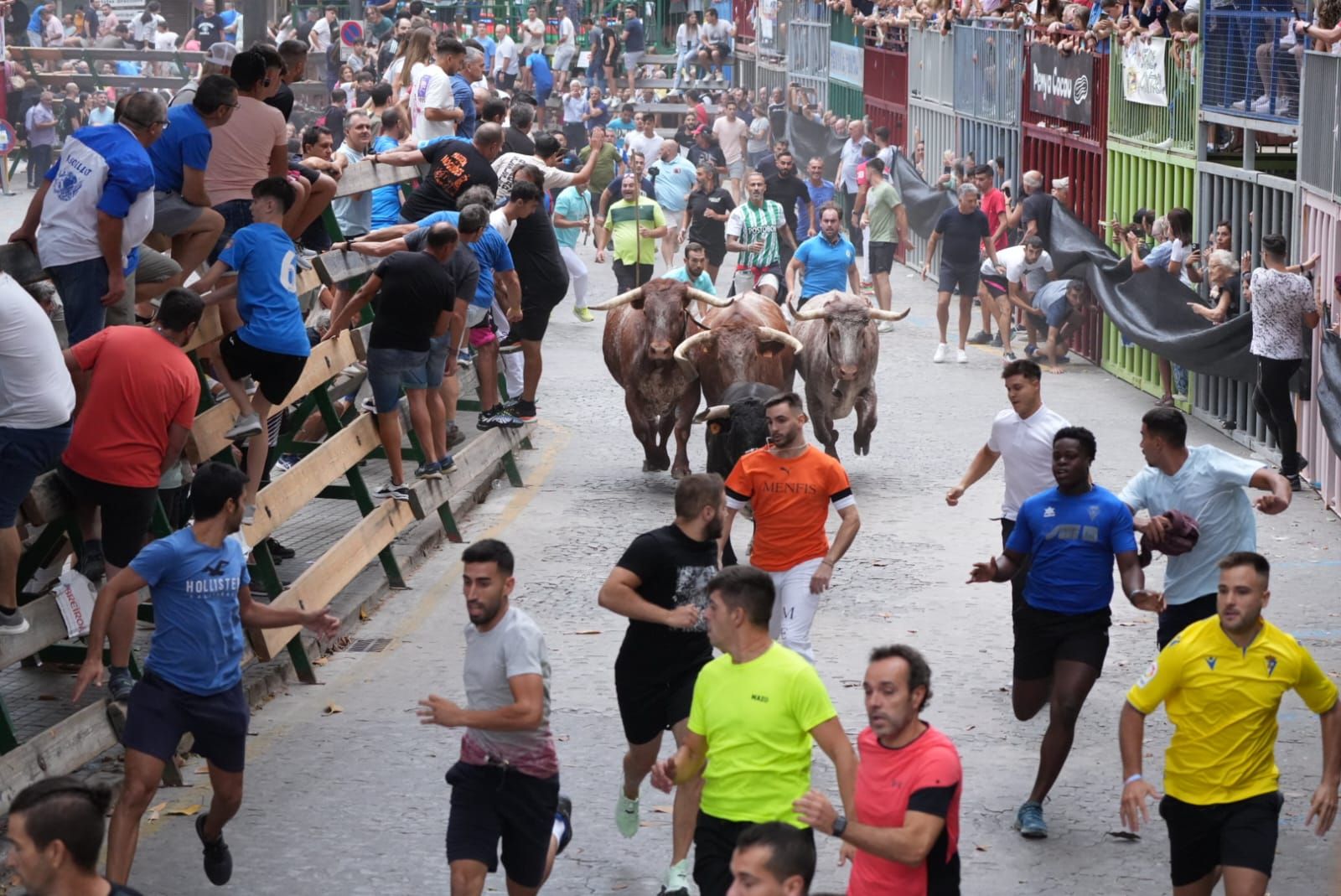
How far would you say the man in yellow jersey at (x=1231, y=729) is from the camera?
24.1ft

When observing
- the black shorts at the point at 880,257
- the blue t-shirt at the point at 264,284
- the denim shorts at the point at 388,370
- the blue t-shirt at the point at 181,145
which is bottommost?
the black shorts at the point at 880,257

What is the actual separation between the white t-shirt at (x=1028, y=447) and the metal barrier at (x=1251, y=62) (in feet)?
27.0

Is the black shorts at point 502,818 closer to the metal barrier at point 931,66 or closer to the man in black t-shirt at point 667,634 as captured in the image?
the man in black t-shirt at point 667,634

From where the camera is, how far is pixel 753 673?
6.96m

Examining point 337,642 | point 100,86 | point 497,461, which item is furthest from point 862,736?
point 100,86

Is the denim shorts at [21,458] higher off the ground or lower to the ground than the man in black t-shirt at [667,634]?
higher

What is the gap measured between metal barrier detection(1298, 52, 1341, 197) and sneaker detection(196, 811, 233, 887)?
11.4 metres

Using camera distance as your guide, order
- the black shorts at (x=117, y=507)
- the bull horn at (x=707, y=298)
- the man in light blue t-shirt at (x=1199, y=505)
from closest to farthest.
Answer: the man in light blue t-shirt at (x=1199, y=505)
the black shorts at (x=117, y=507)
the bull horn at (x=707, y=298)

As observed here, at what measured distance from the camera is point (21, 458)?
8.84 metres

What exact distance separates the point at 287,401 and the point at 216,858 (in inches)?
182

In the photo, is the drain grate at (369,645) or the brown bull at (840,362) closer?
the drain grate at (369,645)

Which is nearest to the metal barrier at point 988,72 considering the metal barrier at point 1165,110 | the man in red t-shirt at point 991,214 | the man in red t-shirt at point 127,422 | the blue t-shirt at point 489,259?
the man in red t-shirt at point 991,214

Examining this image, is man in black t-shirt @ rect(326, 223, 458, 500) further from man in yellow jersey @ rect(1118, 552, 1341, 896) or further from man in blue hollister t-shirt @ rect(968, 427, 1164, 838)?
man in yellow jersey @ rect(1118, 552, 1341, 896)

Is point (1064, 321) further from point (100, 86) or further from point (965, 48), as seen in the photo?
point (100, 86)
